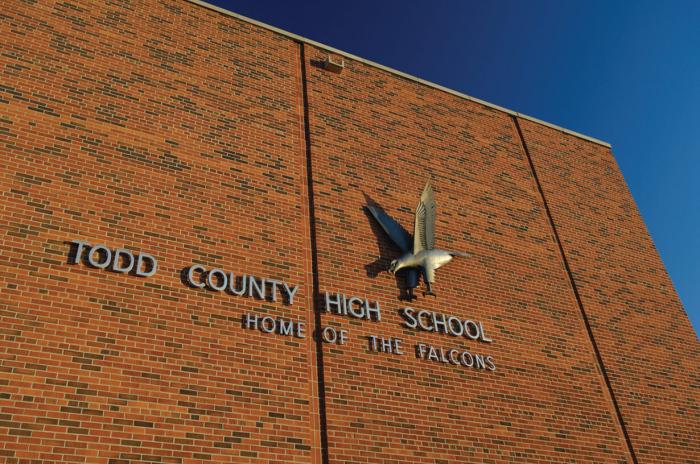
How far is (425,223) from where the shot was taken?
982 cm

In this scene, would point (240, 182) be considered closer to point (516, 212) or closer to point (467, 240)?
point (467, 240)

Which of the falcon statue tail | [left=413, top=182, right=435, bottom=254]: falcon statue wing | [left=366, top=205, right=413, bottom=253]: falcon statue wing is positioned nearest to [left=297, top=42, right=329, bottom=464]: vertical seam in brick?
[left=366, top=205, right=413, bottom=253]: falcon statue wing

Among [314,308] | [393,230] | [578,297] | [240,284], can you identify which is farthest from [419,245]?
[578,297]

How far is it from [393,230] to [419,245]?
0.48 m

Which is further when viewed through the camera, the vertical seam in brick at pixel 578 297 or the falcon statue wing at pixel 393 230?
the vertical seam in brick at pixel 578 297

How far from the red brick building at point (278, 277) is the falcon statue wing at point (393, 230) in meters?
0.18

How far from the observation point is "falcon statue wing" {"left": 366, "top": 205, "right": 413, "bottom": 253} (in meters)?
9.45

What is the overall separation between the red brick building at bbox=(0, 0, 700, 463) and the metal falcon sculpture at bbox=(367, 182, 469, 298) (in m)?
0.22

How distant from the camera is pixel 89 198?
7.51m

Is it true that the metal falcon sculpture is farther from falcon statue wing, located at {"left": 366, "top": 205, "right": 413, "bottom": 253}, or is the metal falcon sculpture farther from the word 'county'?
the word 'county'

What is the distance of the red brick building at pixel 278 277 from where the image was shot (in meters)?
6.63

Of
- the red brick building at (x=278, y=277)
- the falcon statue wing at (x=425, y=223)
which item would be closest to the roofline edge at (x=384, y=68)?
the red brick building at (x=278, y=277)

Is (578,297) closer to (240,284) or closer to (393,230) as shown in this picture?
(393,230)

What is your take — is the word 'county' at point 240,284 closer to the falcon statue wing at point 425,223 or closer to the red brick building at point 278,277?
the red brick building at point 278,277
